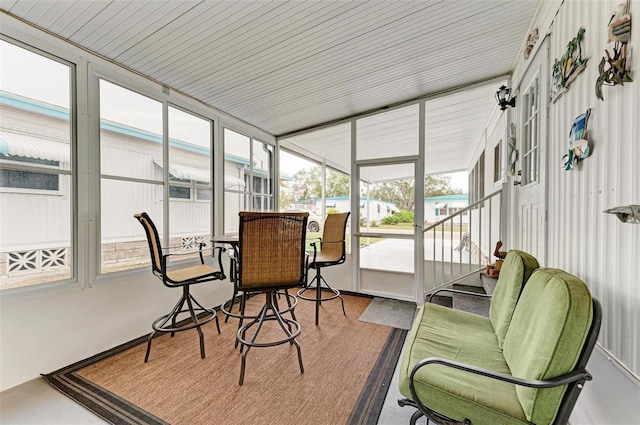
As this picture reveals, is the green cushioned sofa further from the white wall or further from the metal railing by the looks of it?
the metal railing

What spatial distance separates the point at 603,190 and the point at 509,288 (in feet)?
2.59

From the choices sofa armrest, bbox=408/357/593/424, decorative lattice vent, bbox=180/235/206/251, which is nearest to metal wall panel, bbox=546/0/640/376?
sofa armrest, bbox=408/357/593/424

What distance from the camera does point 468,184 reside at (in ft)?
24.5

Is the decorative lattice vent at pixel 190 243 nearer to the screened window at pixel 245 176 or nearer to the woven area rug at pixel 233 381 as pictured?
the screened window at pixel 245 176

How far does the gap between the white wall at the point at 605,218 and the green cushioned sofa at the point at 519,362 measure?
0.20 meters

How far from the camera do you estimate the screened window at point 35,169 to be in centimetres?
195

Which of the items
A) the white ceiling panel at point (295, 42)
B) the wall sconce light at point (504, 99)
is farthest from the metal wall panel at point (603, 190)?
the wall sconce light at point (504, 99)

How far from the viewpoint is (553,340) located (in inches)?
40.3

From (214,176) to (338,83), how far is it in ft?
6.30

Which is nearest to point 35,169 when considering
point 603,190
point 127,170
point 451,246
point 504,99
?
point 127,170

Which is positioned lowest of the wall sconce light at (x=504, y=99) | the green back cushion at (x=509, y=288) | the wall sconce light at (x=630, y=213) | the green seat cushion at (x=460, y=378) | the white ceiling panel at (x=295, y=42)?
the green seat cushion at (x=460, y=378)

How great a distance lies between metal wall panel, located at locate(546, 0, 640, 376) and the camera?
105 centimetres

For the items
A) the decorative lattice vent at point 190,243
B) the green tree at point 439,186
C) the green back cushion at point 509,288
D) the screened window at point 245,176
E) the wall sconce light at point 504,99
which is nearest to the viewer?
the green back cushion at point 509,288

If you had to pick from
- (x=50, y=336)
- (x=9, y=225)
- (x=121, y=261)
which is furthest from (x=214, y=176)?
(x=50, y=336)
